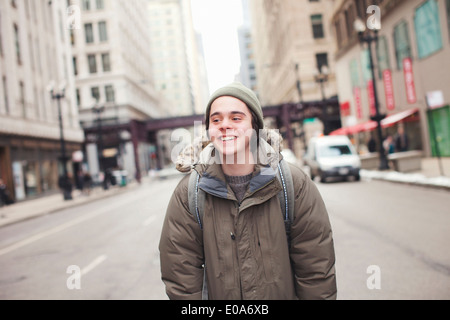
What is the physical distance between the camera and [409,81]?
2256 cm

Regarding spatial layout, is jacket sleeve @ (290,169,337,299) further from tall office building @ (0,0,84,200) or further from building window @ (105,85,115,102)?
building window @ (105,85,115,102)

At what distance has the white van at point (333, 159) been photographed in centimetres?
1702

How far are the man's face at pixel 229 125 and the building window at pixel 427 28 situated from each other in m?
21.2

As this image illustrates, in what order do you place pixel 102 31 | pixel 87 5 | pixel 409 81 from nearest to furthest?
pixel 409 81
pixel 87 5
pixel 102 31

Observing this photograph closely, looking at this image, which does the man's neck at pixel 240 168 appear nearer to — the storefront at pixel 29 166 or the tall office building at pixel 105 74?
the storefront at pixel 29 166

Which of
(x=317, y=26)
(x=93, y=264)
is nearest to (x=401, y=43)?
(x=93, y=264)

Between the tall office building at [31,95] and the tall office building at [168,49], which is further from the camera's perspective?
the tall office building at [168,49]

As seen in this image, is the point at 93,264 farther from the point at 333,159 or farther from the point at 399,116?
the point at 399,116

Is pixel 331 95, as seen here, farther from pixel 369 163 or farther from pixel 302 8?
pixel 369 163

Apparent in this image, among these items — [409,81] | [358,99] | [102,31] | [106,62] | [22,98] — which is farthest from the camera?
[106,62]

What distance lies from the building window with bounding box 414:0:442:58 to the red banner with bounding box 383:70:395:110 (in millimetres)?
2986

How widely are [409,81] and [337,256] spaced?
19743 millimetres

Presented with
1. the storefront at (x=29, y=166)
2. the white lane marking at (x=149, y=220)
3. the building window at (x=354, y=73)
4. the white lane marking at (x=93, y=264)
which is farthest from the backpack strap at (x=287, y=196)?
the building window at (x=354, y=73)
